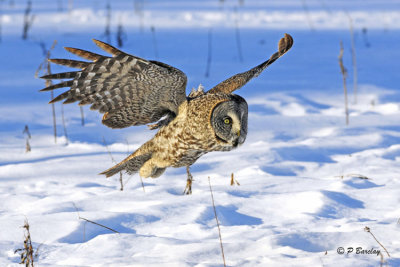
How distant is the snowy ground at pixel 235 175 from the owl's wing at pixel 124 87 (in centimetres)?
62

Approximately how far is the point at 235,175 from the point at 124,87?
1.54 m

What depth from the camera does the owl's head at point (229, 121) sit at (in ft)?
13.0

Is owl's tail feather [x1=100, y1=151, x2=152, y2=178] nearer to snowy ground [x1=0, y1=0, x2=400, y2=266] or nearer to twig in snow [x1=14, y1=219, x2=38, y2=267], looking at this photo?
snowy ground [x1=0, y1=0, x2=400, y2=266]

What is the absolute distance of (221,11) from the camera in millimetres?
14312

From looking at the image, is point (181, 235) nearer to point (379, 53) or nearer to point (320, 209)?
point (320, 209)

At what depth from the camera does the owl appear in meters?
3.80

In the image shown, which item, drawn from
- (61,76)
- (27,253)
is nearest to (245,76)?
(61,76)

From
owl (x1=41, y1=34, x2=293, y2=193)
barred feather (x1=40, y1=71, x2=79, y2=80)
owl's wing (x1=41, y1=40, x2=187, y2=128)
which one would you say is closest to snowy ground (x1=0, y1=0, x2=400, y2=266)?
owl (x1=41, y1=34, x2=293, y2=193)

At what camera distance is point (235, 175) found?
516cm

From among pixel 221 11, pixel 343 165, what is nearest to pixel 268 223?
pixel 343 165

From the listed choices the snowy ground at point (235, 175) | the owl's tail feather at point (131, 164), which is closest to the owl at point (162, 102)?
the owl's tail feather at point (131, 164)

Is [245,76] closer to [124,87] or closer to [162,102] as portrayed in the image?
[162,102]

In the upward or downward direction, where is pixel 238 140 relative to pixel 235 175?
upward

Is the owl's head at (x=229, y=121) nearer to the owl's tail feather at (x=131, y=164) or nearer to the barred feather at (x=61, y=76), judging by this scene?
the owl's tail feather at (x=131, y=164)
